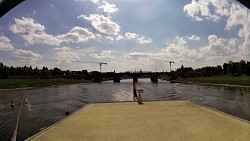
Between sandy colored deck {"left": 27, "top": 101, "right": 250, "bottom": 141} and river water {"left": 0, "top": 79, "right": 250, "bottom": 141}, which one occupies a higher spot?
sandy colored deck {"left": 27, "top": 101, "right": 250, "bottom": 141}

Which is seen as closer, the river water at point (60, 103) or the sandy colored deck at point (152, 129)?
the sandy colored deck at point (152, 129)

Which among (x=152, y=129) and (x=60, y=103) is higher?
(x=152, y=129)

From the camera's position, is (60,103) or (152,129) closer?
(152,129)

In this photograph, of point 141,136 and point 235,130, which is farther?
point 235,130

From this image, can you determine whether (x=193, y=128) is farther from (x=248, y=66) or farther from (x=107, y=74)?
(x=107, y=74)

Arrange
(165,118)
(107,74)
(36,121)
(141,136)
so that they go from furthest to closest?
1. (107,74)
2. (36,121)
3. (165,118)
4. (141,136)

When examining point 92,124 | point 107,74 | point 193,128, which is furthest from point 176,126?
point 107,74

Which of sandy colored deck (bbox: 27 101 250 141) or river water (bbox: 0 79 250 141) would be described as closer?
sandy colored deck (bbox: 27 101 250 141)

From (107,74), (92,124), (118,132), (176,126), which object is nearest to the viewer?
(118,132)

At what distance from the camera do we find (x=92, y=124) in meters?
18.2

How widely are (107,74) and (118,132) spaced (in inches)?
7186

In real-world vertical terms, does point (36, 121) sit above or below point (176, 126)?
below

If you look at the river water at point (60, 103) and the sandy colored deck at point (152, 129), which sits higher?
the sandy colored deck at point (152, 129)

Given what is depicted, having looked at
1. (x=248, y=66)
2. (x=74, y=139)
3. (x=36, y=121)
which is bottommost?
(x=36, y=121)
